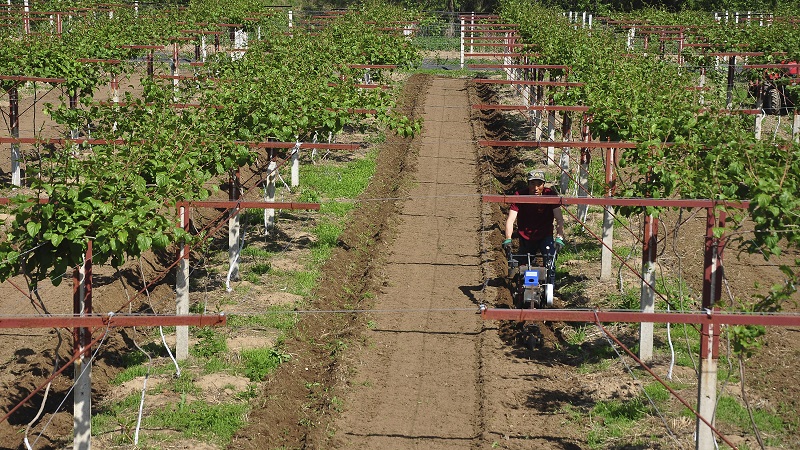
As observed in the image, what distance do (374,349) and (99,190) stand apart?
14.5 feet

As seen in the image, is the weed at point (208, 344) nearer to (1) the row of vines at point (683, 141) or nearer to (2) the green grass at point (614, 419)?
(2) the green grass at point (614, 419)

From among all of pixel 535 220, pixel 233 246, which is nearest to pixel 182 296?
pixel 233 246

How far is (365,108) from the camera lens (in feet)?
57.6

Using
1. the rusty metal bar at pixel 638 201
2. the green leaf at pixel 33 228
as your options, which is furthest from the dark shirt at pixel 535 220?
the green leaf at pixel 33 228

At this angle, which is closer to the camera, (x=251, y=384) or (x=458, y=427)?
(x=458, y=427)

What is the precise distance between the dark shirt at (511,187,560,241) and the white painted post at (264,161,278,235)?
→ 3579mm

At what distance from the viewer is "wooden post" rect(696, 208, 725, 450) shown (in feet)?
27.0

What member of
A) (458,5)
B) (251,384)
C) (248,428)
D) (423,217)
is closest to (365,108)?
(423,217)

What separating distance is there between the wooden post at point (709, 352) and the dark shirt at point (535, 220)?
4.10 metres

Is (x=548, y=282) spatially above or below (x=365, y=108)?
below

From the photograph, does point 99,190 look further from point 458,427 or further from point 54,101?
point 54,101

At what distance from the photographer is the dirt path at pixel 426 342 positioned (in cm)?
1022

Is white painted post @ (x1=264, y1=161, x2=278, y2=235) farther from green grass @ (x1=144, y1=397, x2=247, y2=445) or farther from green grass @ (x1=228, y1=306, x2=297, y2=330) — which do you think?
green grass @ (x1=144, y1=397, x2=247, y2=445)

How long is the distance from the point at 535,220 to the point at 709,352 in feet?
15.4
